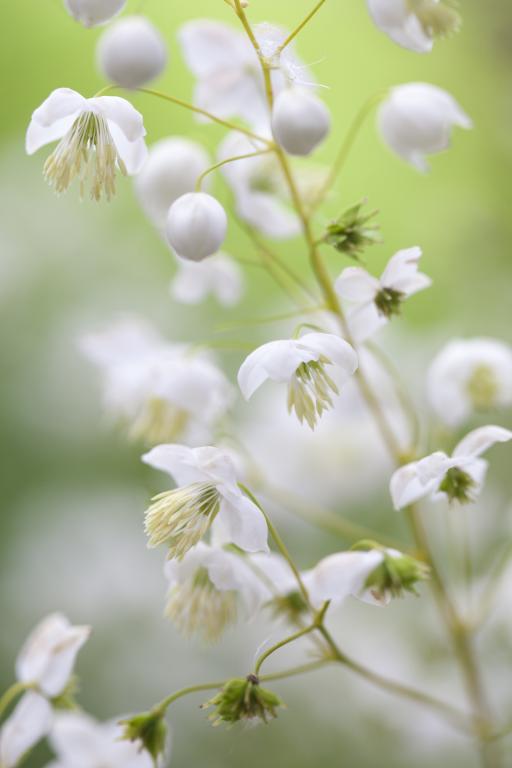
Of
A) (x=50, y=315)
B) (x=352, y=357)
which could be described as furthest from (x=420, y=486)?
(x=50, y=315)

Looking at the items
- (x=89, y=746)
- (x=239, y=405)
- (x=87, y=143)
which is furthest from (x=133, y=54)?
(x=239, y=405)

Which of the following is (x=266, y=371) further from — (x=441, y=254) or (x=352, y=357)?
(x=441, y=254)

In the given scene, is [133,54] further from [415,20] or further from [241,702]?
[241,702]

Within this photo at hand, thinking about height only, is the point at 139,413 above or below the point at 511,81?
below

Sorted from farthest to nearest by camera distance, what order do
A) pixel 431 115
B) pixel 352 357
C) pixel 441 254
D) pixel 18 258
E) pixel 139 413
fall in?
pixel 18 258 < pixel 441 254 < pixel 139 413 < pixel 431 115 < pixel 352 357

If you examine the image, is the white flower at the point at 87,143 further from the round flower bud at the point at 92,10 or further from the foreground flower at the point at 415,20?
the foreground flower at the point at 415,20
